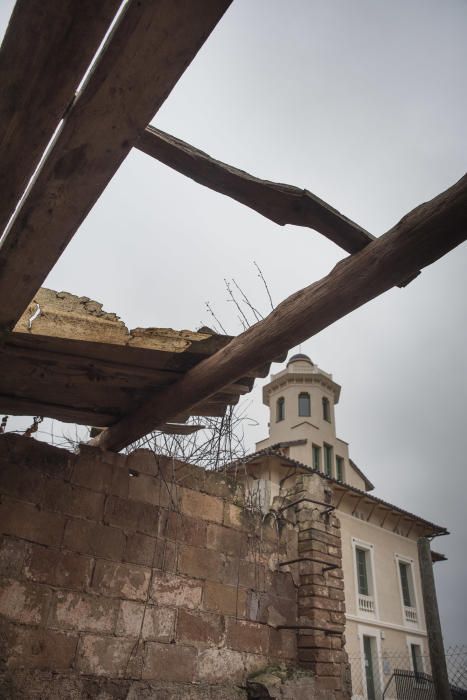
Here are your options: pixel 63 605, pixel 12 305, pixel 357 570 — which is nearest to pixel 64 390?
pixel 12 305

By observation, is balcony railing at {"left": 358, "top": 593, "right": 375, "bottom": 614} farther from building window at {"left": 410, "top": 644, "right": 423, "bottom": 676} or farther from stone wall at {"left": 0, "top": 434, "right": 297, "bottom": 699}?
stone wall at {"left": 0, "top": 434, "right": 297, "bottom": 699}

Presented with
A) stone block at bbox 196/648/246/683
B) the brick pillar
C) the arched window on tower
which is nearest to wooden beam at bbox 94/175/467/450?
stone block at bbox 196/648/246/683

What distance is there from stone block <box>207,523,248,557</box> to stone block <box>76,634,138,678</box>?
3.50 feet

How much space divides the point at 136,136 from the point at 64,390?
2300 millimetres

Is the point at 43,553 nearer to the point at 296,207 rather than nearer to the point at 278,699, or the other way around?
the point at 278,699

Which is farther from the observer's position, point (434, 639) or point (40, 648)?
point (434, 639)

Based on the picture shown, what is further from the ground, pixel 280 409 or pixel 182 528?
pixel 280 409

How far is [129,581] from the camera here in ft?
12.4

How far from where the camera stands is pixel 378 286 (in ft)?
7.28

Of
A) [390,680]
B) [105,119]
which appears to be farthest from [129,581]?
[390,680]

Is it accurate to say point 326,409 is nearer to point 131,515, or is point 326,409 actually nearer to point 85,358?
point 131,515

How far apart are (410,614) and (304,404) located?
10.5 metres

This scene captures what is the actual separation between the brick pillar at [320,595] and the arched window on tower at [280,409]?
2081 cm

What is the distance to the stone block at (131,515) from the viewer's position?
3.93 metres
